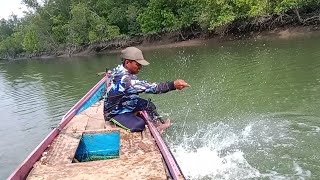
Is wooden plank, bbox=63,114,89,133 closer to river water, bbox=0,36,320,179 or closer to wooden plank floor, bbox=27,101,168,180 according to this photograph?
wooden plank floor, bbox=27,101,168,180

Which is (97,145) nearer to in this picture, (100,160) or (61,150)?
(61,150)

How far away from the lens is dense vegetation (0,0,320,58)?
90.4 ft

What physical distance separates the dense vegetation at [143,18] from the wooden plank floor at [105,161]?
2366 centimetres

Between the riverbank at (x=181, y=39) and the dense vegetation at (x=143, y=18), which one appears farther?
the dense vegetation at (x=143, y=18)

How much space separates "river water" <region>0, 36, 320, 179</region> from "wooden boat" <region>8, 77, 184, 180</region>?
1.45m

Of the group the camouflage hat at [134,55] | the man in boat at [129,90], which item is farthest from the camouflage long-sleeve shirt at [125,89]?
the camouflage hat at [134,55]

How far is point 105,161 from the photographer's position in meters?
4.08

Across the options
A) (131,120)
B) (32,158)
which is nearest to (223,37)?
(131,120)

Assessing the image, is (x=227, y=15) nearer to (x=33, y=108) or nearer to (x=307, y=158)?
(x=33, y=108)

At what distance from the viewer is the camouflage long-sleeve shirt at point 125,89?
15.9 ft

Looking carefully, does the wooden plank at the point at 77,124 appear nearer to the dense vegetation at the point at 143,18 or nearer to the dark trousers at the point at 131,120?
the dark trousers at the point at 131,120

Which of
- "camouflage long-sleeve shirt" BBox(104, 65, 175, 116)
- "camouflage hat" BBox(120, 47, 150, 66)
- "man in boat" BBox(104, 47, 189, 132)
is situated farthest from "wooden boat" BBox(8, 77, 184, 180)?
"camouflage hat" BBox(120, 47, 150, 66)

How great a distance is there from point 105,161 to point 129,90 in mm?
1265

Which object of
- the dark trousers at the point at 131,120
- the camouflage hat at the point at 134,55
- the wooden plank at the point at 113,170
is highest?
the camouflage hat at the point at 134,55
